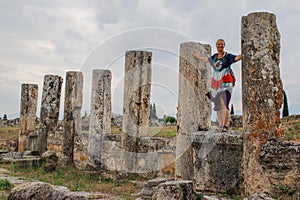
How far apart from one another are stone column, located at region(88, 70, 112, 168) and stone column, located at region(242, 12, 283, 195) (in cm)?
673

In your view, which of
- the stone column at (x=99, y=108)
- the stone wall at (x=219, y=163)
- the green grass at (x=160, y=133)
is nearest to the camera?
the stone wall at (x=219, y=163)

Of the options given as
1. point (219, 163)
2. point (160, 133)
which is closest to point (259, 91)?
point (219, 163)

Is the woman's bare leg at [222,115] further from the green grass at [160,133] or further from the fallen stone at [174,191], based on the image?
the green grass at [160,133]

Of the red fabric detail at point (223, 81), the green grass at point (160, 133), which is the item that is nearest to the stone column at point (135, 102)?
the green grass at point (160, 133)

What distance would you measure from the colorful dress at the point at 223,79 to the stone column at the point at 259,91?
2.37ft

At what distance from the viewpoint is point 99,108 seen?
12531 millimetres

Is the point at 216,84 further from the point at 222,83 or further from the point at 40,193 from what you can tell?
the point at 40,193

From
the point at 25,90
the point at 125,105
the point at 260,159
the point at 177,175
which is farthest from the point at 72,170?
the point at 260,159

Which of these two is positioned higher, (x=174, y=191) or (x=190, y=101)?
(x=190, y=101)

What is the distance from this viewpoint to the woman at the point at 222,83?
24.0 feet

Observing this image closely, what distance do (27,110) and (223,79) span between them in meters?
13.1

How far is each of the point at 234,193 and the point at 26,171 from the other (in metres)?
8.12

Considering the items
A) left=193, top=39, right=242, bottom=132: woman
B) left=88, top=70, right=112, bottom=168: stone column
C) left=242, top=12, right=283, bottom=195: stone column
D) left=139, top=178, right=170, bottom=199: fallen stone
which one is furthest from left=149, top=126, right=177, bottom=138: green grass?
left=242, top=12, right=283, bottom=195: stone column

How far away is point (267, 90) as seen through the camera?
6.31 metres
